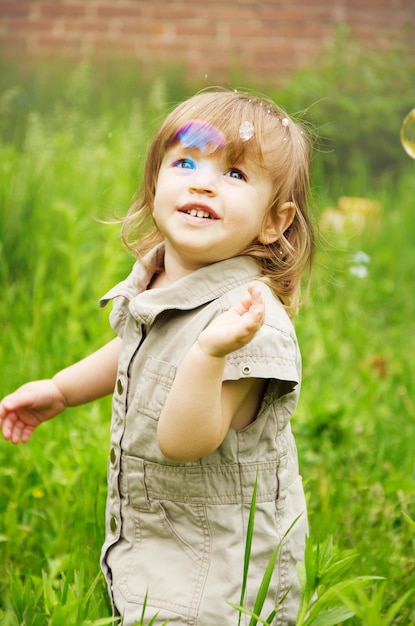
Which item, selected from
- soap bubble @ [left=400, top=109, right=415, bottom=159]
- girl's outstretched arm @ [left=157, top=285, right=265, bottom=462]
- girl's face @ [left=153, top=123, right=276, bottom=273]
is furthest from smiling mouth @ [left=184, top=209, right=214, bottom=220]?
soap bubble @ [left=400, top=109, right=415, bottom=159]

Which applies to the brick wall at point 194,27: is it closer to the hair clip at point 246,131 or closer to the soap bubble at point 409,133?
the soap bubble at point 409,133

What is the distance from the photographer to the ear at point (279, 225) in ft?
5.60

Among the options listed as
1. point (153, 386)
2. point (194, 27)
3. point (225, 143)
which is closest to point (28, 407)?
point (153, 386)

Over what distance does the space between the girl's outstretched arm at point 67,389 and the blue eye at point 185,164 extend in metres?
0.44

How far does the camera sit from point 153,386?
1.64 metres

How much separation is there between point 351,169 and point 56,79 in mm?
2010

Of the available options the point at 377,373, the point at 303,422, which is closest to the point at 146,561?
the point at 303,422

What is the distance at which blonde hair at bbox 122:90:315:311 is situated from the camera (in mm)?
1661

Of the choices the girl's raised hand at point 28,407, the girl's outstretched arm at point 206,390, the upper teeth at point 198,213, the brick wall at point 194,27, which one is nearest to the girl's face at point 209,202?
the upper teeth at point 198,213

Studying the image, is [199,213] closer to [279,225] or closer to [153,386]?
[279,225]

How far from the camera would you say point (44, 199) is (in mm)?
3545

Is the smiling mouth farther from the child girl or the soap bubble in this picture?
the soap bubble

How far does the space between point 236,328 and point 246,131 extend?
448 millimetres

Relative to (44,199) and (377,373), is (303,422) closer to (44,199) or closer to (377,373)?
(377,373)
